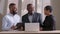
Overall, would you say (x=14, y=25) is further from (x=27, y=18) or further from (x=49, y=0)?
(x=49, y=0)

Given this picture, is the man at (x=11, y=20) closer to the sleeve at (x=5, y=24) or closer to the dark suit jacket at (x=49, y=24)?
the sleeve at (x=5, y=24)

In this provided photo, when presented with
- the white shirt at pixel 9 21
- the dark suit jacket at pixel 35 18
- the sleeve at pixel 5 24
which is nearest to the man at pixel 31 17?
the dark suit jacket at pixel 35 18

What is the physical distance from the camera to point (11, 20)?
2033 mm

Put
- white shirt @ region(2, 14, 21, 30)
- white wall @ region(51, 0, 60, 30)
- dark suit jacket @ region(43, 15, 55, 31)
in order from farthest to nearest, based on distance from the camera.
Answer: white wall @ region(51, 0, 60, 30), white shirt @ region(2, 14, 21, 30), dark suit jacket @ region(43, 15, 55, 31)

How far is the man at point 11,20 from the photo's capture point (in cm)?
195

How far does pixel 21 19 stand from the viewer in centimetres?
211

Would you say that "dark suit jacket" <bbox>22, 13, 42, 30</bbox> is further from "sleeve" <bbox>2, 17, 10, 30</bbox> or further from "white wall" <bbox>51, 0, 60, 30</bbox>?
"white wall" <bbox>51, 0, 60, 30</bbox>

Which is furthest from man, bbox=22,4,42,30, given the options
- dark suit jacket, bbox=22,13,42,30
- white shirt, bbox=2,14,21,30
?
white shirt, bbox=2,14,21,30

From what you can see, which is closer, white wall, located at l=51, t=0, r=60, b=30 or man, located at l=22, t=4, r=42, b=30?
man, located at l=22, t=4, r=42, b=30

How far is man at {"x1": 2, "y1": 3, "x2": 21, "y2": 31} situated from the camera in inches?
76.9

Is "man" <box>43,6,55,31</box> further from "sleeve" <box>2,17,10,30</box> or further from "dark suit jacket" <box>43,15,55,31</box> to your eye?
"sleeve" <box>2,17,10,30</box>

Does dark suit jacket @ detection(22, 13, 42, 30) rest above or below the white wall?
below

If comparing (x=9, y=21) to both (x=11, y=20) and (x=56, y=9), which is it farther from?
(x=56, y=9)

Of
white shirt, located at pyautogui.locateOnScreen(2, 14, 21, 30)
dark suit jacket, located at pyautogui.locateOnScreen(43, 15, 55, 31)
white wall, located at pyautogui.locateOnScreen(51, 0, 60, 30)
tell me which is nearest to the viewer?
dark suit jacket, located at pyautogui.locateOnScreen(43, 15, 55, 31)
